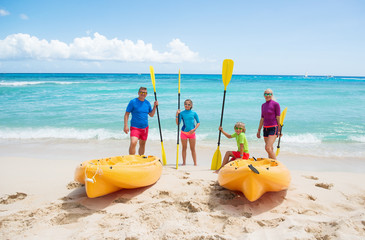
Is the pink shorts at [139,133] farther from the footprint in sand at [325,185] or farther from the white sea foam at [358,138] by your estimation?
the white sea foam at [358,138]

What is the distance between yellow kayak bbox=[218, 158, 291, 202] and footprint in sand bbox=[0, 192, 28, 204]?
3.02 meters

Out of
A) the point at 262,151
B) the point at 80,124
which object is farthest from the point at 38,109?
the point at 262,151

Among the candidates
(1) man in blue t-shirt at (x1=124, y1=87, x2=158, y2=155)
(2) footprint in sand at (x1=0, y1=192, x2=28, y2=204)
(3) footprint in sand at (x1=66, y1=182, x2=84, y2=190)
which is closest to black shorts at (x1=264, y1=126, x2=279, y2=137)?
(1) man in blue t-shirt at (x1=124, y1=87, x2=158, y2=155)

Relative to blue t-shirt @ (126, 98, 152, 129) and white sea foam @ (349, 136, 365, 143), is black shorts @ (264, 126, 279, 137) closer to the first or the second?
blue t-shirt @ (126, 98, 152, 129)

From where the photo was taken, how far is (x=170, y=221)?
3.07 metres

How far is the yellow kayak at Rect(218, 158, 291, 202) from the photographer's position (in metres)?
3.26

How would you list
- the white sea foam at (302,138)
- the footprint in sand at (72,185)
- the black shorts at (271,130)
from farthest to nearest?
the white sea foam at (302,138) < the black shorts at (271,130) < the footprint in sand at (72,185)

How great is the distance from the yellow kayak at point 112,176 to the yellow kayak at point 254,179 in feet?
3.68

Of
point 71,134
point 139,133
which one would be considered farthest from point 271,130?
point 71,134

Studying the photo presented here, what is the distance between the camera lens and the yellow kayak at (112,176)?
3.34 m

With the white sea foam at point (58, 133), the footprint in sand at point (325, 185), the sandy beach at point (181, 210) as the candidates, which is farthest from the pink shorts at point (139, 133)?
the white sea foam at point (58, 133)

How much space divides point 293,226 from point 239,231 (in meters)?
0.61

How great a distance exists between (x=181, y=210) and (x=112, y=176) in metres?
1.01

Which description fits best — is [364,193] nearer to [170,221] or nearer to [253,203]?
[253,203]
